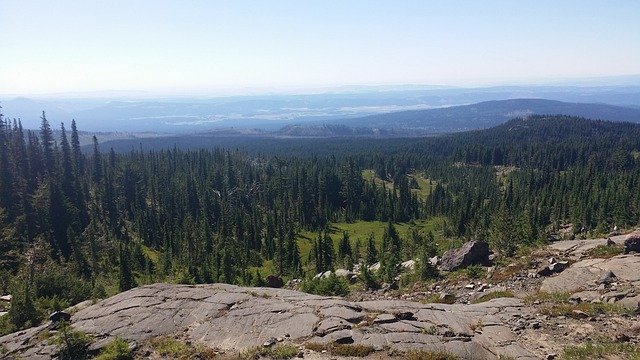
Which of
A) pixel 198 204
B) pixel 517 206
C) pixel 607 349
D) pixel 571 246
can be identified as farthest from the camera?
pixel 198 204

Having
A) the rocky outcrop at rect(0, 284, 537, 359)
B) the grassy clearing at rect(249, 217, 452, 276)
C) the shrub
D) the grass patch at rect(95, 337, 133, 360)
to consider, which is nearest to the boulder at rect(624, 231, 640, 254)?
the shrub

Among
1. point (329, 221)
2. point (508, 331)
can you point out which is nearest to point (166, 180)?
point (329, 221)

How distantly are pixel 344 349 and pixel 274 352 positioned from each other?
3.91 m

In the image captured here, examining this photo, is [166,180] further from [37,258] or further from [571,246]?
[571,246]

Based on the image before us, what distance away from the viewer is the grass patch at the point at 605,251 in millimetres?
39656

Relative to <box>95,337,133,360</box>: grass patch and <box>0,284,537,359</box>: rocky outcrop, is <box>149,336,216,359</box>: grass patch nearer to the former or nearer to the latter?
<box>0,284,537,359</box>: rocky outcrop

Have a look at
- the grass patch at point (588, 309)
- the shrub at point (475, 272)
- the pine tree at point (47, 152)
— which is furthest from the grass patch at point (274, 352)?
the pine tree at point (47, 152)

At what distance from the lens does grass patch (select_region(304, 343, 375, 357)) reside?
21.8 meters

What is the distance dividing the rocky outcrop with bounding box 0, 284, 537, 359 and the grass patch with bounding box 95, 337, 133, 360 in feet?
5.09

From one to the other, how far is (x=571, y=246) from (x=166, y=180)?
151 meters

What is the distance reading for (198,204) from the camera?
15350 centimetres

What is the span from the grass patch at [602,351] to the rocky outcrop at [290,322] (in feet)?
6.17

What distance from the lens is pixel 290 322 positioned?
1040 inches

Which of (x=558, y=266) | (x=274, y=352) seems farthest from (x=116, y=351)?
(x=558, y=266)
